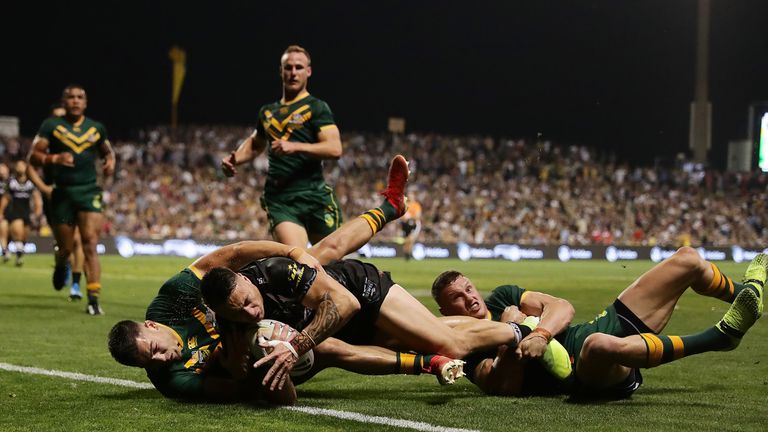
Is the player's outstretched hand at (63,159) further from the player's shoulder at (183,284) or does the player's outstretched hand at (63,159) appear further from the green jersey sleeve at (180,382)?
the green jersey sleeve at (180,382)

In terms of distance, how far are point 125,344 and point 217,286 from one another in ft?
2.37

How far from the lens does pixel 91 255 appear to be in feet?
36.5

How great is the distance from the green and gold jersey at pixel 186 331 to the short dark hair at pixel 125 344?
1.03 feet

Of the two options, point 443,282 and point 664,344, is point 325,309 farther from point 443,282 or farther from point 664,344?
point 664,344

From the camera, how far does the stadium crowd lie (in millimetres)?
36031

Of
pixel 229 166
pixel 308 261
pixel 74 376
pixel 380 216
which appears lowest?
pixel 74 376

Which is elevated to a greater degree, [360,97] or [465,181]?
[360,97]

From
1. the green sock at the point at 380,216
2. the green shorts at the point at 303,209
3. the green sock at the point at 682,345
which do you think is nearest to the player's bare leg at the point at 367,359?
the green sock at the point at 682,345

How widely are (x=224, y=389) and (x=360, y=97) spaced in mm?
50635

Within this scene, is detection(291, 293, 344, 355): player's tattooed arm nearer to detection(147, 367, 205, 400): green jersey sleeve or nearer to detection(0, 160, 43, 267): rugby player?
detection(147, 367, 205, 400): green jersey sleeve

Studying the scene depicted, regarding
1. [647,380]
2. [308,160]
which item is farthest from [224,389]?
[308,160]

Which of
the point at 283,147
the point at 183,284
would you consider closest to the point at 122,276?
the point at 283,147

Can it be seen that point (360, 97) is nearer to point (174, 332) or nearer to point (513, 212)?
point (513, 212)

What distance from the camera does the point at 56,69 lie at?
50.8 metres
